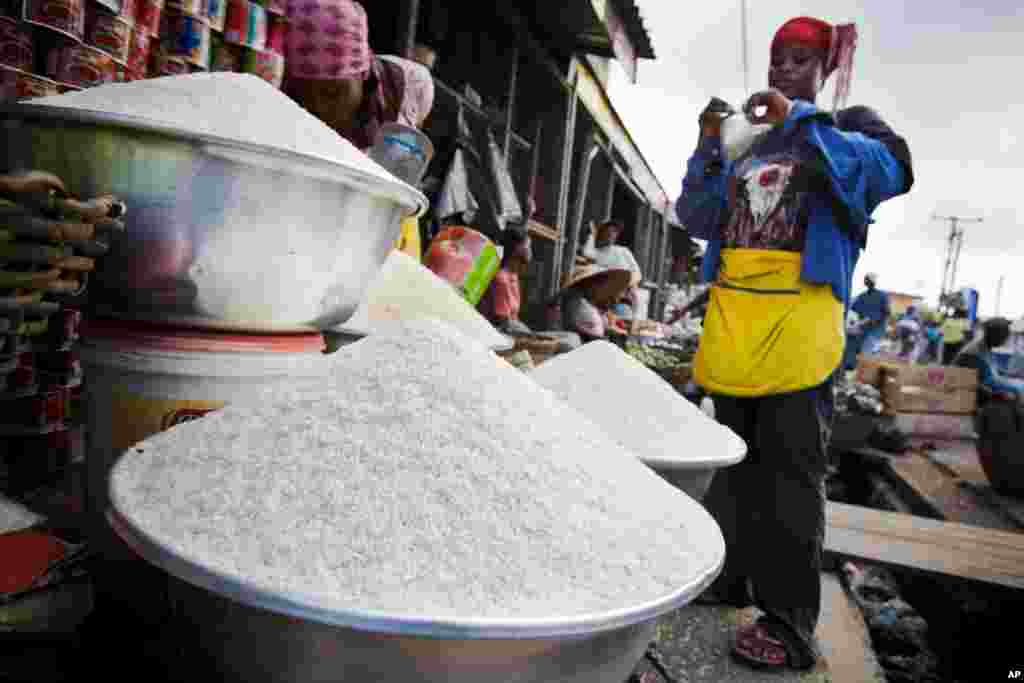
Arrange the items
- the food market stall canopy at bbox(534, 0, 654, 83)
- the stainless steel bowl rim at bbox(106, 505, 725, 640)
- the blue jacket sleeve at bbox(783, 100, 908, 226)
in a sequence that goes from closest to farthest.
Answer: the stainless steel bowl rim at bbox(106, 505, 725, 640) < the blue jacket sleeve at bbox(783, 100, 908, 226) < the food market stall canopy at bbox(534, 0, 654, 83)

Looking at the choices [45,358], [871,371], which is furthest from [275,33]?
[871,371]

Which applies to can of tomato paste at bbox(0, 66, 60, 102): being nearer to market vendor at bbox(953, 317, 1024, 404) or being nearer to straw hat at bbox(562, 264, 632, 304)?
straw hat at bbox(562, 264, 632, 304)

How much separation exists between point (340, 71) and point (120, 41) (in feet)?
2.70

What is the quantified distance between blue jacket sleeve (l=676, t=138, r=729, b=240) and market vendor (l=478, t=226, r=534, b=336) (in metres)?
1.95

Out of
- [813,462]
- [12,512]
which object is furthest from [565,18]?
[12,512]

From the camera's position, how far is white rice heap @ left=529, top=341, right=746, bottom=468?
117cm

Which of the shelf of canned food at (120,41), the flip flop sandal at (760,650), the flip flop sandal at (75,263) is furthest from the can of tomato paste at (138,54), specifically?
the flip flop sandal at (760,650)

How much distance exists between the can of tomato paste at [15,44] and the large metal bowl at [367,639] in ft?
2.96

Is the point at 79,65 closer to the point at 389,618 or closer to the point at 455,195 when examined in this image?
the point at 389,618

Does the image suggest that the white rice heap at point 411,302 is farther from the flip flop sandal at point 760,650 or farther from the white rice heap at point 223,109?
the flip flop sandal at point 760,650

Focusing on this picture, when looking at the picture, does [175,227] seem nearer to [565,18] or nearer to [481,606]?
[481,606]

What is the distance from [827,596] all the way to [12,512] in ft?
7.53

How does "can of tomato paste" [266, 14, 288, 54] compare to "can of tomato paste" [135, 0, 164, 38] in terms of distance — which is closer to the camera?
"can of tomato paste" [135, 0, 164, 38]

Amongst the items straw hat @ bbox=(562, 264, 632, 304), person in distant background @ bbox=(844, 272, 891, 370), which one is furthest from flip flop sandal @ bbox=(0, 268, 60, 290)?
person in distant background @ bbox=(844, 272, 891, 370)
